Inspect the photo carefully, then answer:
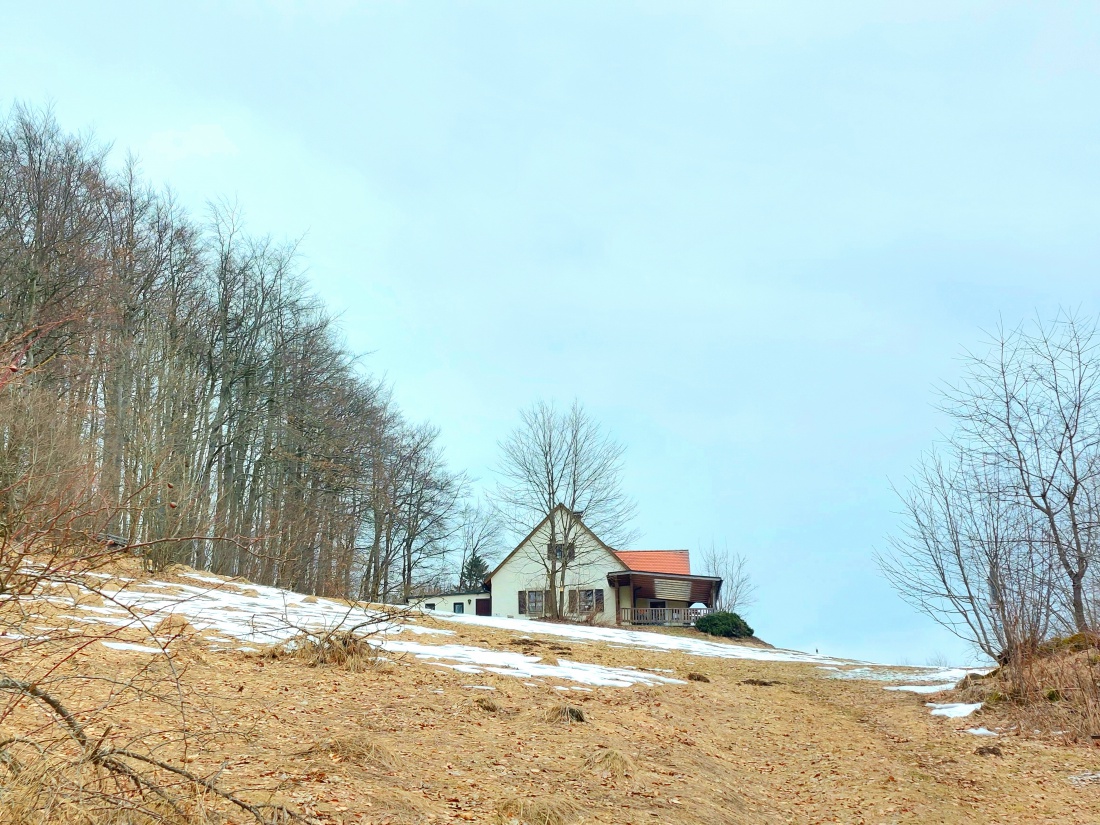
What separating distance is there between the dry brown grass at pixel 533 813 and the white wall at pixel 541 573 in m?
33.7

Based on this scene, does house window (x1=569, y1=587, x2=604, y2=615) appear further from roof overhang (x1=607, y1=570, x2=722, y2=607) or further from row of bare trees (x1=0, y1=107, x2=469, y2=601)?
row of bare trees (x1=0, y1=107, x2=469, y2=601)

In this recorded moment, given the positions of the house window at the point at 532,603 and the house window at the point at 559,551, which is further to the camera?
the house window at the point at 532,603

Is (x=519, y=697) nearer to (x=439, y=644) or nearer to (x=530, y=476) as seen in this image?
(x=439, y=644)

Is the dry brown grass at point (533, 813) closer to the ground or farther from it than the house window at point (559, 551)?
closer to the ground

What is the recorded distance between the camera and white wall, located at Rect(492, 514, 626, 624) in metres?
40.5


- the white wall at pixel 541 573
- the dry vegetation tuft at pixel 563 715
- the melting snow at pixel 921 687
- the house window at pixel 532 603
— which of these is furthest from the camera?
the house window at pixel 532 603

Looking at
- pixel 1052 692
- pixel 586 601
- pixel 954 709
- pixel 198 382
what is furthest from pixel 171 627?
pixel 586 601

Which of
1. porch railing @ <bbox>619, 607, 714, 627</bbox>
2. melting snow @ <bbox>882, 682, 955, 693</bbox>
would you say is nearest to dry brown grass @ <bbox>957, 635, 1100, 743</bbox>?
melting snow @ <bbox>882, 682, 955, 693</bbox>

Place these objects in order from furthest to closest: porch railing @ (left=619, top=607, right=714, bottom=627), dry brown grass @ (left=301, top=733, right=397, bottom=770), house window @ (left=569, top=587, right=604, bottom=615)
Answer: porch railing @ (left=619, top=607, right=714, bottom=627) < house window @ (left=569, top=587, right=604, bottom=615) < dry brown grass @ (left=301, top=733, right=397, bottom=770)

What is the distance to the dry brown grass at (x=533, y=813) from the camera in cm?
550

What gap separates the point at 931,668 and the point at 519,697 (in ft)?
56.3

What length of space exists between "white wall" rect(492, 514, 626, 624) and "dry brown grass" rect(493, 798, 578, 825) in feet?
111

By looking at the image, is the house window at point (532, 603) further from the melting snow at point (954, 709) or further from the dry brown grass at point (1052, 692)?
the dry brown grass at point (1052, 692)

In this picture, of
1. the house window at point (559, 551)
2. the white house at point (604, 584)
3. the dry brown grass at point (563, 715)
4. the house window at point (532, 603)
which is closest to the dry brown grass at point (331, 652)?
the dry brown grass at point (563, 715)
